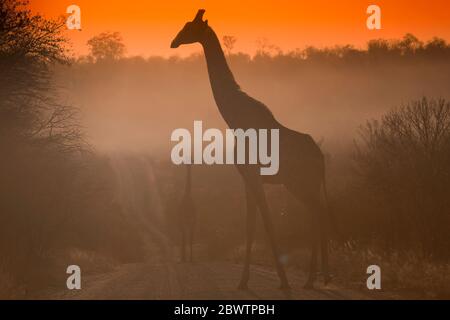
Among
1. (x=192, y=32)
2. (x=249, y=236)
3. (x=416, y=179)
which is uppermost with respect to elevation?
(x=192, y=32)

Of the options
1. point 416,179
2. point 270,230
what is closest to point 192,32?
point 270,230

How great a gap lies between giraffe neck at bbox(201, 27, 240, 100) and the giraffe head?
0.18 metres

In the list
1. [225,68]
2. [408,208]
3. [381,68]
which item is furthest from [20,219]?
[381,68]

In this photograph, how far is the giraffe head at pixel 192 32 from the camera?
18.0m

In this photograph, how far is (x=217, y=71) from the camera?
17.9 meters

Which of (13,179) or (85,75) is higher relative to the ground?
(85,75)

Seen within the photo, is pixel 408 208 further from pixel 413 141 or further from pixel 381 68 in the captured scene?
pixel 381 68

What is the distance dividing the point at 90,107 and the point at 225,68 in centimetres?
12392

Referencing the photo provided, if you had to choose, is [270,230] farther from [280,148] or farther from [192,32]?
[192,32]

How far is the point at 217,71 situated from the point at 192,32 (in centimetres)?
Result: 118

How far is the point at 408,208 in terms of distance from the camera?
26438 mm

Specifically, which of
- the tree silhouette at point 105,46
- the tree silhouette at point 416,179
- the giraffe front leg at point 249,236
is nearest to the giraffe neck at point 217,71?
the giraffe front leg at point 249,236

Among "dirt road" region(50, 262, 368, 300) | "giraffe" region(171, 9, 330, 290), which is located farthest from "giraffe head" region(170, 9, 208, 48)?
"dirt road" region(50, 262, 368, 300)

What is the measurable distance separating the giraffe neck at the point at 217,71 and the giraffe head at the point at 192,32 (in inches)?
7.1
